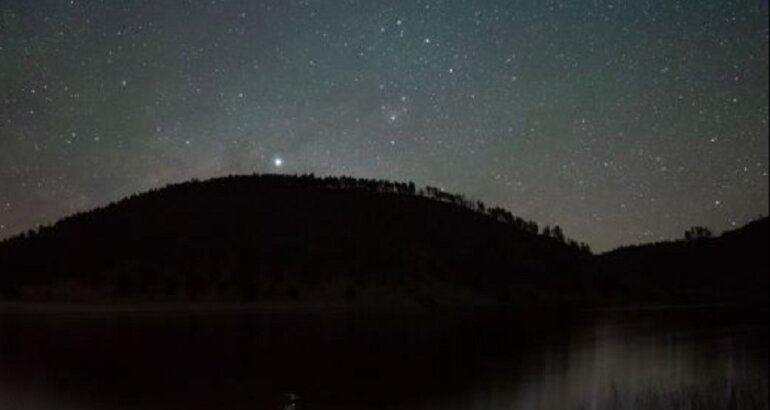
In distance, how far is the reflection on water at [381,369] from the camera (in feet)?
120

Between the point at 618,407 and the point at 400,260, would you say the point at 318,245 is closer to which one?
the point at 400,260

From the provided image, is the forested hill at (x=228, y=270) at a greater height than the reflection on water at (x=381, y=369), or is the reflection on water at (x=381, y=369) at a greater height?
the forested hill at (x=228, y=270)

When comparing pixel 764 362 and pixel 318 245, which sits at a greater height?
pixel 318 245

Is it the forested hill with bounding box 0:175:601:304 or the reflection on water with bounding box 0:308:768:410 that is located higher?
the forested hill with bounding box 0:175:601:304

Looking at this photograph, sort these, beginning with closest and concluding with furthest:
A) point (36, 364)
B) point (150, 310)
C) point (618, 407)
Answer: point (618, 407)
point (36, 364)
point (150, 310)

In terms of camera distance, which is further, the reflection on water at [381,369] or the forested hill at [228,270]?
the forested hill at [228,270]

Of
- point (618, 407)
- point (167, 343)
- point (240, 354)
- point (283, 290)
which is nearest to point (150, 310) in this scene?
point (283, 290)

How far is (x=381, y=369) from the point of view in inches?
1945

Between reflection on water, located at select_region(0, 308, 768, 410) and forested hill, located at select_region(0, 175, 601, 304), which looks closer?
reflection on water, located at select_region(0, 308, 768, 410)

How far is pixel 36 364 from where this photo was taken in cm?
5078

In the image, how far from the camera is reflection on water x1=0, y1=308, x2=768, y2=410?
3650 cm

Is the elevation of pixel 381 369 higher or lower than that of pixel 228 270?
lower

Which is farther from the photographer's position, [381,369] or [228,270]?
[228,270]

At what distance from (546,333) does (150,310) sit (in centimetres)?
7818
